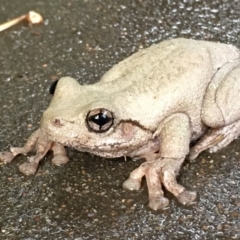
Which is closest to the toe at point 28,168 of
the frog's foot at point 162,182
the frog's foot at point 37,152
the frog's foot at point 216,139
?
the frog's foot at point 37,152

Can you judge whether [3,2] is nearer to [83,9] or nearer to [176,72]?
[83,9]

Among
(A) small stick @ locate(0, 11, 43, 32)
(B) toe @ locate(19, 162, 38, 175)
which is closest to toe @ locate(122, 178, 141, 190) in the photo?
(B) toe @ locate(19, 162, 38, 175)

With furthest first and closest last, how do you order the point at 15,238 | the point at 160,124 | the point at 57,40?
the point at 57,40, the point at 160,124, the point at 15,238

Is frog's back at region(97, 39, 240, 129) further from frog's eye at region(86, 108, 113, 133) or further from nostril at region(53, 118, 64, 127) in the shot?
nostril at region(53, 118, 64, 127)

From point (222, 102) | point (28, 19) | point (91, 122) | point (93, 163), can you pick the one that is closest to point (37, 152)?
point (93, 163)

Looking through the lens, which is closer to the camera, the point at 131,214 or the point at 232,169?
the point at 131,214

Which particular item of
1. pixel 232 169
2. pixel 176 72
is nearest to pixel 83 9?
pixel 176 72

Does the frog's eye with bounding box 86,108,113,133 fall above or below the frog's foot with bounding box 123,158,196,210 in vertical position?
above
